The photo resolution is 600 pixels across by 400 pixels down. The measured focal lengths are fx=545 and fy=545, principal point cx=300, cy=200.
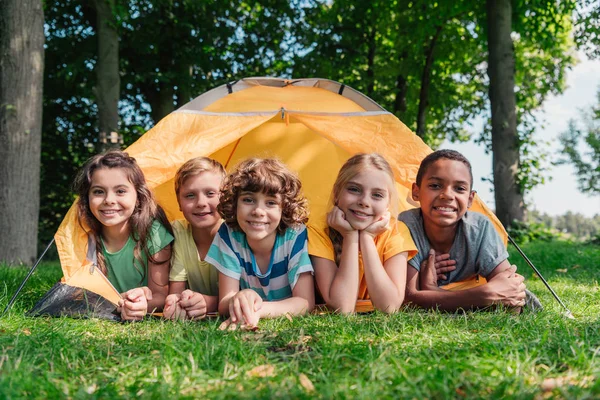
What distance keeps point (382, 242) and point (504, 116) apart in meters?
5.12

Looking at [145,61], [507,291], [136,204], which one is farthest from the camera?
[145,61]

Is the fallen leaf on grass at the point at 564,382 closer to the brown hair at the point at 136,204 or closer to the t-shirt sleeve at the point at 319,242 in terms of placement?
the t-shirt sleeve at the point at 319,242

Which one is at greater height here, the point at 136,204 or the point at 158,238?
the point at 136,204

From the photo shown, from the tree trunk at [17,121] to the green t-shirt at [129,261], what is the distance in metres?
2.29

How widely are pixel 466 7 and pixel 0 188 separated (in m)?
6.78

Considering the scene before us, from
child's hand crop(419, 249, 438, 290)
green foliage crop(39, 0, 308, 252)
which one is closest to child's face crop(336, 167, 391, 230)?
child's hand crop(419, 249, 438, 290)

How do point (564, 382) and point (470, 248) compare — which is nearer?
point (564, 382)

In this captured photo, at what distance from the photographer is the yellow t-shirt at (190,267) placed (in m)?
2.95

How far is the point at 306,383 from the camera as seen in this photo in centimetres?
152

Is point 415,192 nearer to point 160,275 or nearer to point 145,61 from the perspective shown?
point 160,275

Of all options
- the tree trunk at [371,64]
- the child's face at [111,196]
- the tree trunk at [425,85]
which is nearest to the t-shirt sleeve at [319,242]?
the child's face at [111,196]

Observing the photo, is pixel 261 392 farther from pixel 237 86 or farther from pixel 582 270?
pixel 582 270

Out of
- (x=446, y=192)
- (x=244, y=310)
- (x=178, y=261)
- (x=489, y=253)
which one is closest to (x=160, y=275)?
(x=178, y=261)

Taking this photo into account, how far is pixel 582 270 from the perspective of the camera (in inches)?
182
